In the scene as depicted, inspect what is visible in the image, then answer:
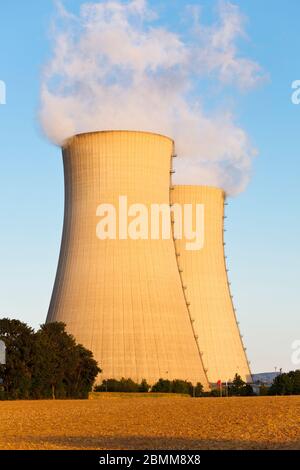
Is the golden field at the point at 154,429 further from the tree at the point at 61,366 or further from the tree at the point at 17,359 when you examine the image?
the tree at the point at 61,366

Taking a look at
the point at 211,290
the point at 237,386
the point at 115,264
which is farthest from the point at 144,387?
the point at 211,290

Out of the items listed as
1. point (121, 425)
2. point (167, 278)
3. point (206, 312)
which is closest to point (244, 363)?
point (206, 312)

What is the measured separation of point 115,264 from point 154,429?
18.4 m

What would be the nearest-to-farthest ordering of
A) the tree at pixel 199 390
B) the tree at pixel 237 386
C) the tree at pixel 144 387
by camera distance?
the tree at pixel 144 387 → the tree at pixel 199 390 → the tree at pixel 237 386

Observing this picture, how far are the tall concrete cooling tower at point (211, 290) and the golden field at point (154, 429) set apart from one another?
2095 centimetres

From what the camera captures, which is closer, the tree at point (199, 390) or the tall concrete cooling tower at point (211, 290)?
the tree at point (199, 390)

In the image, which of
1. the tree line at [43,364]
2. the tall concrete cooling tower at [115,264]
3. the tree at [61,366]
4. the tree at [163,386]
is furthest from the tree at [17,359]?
the tree at [163,386]

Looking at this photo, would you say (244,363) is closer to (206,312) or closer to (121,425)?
(206,312)

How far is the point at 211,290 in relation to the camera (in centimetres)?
4088

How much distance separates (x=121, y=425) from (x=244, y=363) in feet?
94.8

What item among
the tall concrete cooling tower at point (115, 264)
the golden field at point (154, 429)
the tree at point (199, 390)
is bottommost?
the golden field at point (154, 429)

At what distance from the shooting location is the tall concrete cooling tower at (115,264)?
32344mm

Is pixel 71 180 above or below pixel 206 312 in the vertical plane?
above

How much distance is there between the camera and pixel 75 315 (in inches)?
1297
